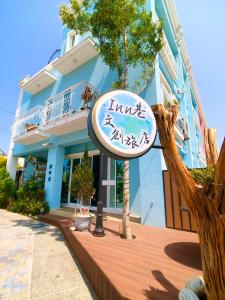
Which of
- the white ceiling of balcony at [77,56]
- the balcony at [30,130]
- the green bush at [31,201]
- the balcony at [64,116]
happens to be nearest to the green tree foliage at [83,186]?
the balcony at [64,116]

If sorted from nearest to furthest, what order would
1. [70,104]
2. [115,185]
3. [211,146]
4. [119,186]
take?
1. [211,146]
2. [119,186]
3. [115,185]
4. [70,104]

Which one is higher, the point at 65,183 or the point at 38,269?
the point at 65,183

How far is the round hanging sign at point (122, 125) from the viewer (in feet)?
5.80

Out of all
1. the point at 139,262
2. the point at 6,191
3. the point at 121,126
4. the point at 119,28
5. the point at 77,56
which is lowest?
the point at 139,262

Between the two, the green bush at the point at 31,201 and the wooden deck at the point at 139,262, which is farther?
the green bush at the point at 31,201

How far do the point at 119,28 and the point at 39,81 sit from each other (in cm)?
910

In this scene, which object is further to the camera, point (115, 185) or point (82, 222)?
point (115, 185)

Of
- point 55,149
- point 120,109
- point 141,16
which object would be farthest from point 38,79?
point 120,109

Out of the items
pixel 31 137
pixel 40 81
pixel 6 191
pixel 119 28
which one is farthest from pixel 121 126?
pixel 40 81

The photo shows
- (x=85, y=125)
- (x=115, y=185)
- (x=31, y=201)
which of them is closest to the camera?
(x=115, y=185)

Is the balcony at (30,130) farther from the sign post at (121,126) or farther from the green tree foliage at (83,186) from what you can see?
the sign post at (121,126)

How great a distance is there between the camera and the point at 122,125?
6.24ft

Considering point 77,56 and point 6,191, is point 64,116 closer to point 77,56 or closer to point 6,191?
point 77,56

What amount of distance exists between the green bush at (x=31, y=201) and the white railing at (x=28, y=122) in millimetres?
3502
